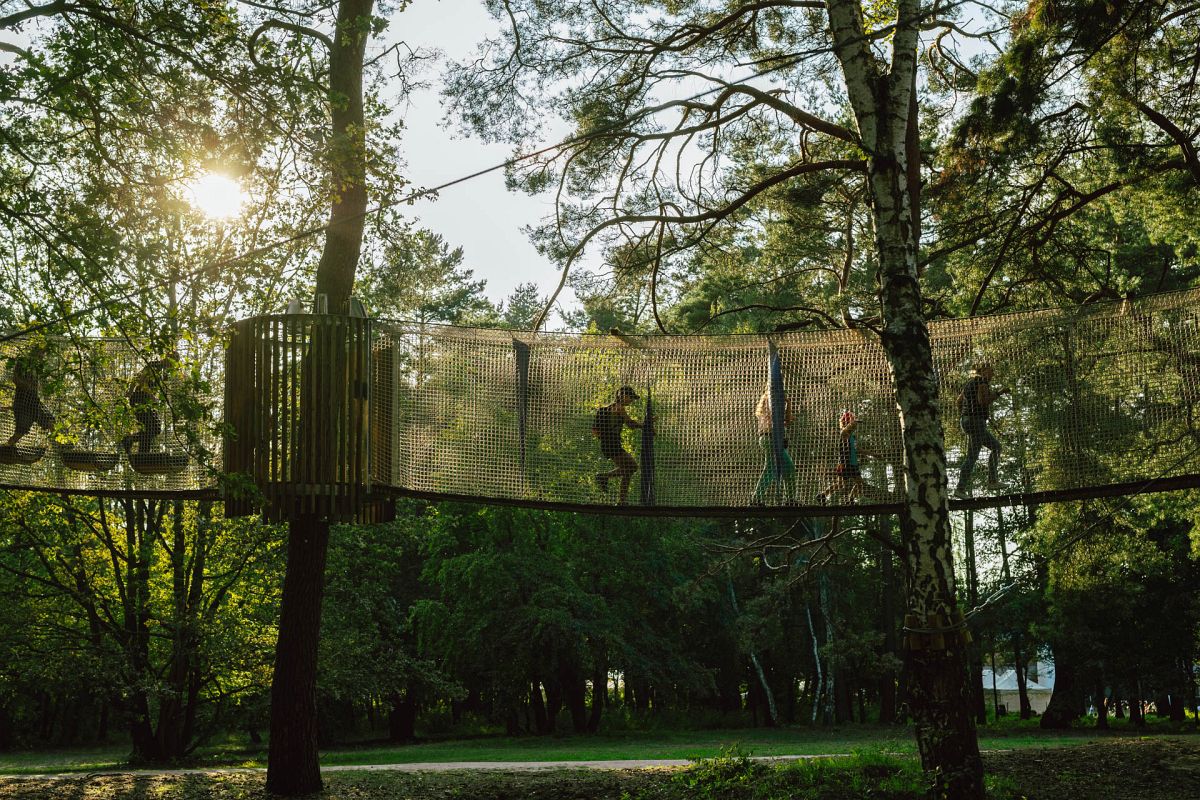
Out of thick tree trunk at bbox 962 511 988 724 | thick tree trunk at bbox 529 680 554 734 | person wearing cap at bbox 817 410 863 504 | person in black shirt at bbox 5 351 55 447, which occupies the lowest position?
thick tree trunk at bbox 529 680 554 734

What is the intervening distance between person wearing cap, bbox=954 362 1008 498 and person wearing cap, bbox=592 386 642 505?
2131mm

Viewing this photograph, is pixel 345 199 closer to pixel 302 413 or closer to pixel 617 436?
pixel 302 413

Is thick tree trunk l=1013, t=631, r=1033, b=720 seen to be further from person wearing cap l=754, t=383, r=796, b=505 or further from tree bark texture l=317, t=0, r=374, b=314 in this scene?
tree bark texture l=317, t=0, r=374, b=314

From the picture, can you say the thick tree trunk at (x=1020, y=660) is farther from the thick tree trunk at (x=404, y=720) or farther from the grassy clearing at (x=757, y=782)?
the grassy clearing at (x=757, y=782)

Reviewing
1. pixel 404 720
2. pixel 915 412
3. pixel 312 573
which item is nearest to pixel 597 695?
pixel 404 720

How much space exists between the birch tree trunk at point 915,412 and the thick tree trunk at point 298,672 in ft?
14.4

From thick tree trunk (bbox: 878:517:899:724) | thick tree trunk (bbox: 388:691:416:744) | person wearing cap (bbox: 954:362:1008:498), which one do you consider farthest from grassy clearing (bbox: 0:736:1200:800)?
thick tree trunk (bbox: 878:517:899:724)

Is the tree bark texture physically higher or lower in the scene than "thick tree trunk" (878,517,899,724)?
higher

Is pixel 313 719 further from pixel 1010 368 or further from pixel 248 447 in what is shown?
pixel 1010 368

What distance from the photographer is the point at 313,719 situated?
8031 millimetres

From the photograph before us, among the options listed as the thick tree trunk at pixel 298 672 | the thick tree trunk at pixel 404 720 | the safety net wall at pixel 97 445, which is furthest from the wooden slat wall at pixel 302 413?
the thick tree trunk at pixel 404 720

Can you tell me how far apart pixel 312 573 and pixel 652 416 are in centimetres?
296

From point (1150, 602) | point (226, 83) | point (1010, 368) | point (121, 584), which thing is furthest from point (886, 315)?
point (1150, 602)

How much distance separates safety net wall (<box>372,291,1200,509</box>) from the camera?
262 inches
